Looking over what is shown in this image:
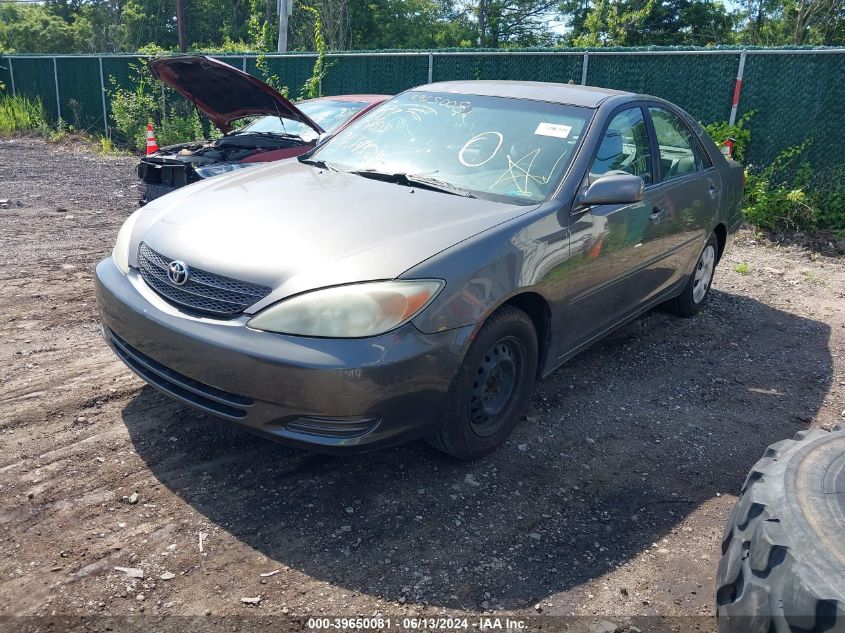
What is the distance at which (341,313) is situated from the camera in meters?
2.86

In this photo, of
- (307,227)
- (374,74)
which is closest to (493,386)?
(307,227)

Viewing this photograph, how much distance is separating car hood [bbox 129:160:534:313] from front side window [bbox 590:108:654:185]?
75 cm

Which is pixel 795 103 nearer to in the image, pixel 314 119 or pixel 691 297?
pixel 691 297

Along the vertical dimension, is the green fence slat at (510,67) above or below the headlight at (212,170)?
above

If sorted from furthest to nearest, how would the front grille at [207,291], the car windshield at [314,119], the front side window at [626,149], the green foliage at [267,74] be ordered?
1. the green foliage at [267,74]
2. the car windshield at [314,119]
3. the front side window at [626,149]
4. the front grille at [207,291]

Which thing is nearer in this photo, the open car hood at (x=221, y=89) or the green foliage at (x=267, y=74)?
the open car hood at (x=221, y=89)

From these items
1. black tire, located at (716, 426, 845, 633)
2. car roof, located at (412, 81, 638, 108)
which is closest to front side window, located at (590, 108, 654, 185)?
car roof, located at (412, 81, 638, 108)

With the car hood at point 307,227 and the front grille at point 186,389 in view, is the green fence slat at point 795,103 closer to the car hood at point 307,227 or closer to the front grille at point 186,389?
the car hood at point 307,227

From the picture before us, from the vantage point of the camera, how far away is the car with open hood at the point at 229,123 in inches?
273

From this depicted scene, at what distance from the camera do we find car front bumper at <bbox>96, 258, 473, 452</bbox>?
2.82 metres

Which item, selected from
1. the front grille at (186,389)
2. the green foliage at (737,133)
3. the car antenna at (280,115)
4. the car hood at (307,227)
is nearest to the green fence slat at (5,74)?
the car antenna at (280,115)

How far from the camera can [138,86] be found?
54.1ft

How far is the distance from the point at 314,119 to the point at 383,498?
231 inches

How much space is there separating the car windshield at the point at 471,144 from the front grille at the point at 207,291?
1.28m
